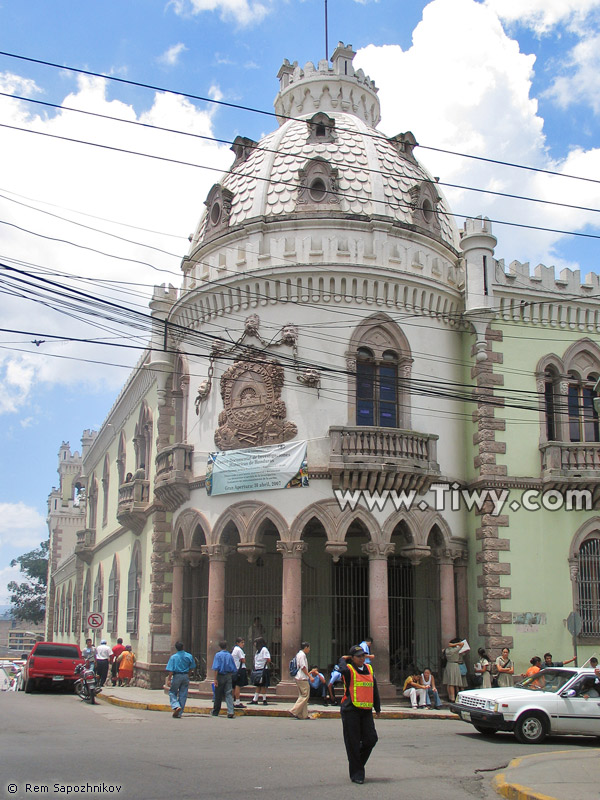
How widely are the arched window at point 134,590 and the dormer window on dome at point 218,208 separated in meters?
11.1

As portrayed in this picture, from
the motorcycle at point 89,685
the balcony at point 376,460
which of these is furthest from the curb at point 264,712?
the balcony at point 376,460

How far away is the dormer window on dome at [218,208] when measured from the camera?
2561 centimetres

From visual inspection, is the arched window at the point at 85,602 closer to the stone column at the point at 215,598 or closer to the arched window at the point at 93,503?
the arched window at the point at 93,503

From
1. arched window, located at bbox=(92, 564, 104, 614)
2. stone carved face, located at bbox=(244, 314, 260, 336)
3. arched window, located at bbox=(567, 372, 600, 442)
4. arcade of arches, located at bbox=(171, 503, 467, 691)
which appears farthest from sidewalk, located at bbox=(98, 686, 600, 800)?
arched window, located at bbox=(92, 564, 104, 614)

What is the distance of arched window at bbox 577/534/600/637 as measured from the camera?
2256 centimetres

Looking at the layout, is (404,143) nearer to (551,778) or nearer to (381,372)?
(381,372)

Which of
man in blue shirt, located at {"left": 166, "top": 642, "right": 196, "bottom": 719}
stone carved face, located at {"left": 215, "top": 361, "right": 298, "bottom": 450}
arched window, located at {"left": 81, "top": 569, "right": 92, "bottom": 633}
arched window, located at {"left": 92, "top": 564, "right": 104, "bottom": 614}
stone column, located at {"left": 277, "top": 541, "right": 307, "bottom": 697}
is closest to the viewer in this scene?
man in blue shirt, located at {"left": 166, "top": 642, "right": 196, "bottom": 719}

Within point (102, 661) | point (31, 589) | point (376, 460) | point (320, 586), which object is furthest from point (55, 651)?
point (31, 589)

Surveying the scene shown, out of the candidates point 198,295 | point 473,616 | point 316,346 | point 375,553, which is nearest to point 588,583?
point 473,616

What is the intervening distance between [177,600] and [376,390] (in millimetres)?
8060

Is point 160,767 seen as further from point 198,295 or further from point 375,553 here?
point 198,295

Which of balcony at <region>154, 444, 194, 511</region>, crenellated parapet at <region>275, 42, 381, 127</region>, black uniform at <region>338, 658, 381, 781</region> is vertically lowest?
black uniform at <region>338, 658, 381, 781</region>

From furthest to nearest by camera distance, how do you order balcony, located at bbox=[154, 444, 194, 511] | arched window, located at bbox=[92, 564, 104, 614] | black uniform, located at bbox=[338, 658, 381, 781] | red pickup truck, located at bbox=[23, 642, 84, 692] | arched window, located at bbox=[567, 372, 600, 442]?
arched window, located at bbox=[92, 564, 104, 614]
red pickup truck, located at bbox=[23, 642, 84, 692]
arched window, located at bbox=[567, 372, 600, 442]
balcony, located at bbox=[154, 444, 194, 511]
black uniform, located at bbox=[338, 658, 381, 781]

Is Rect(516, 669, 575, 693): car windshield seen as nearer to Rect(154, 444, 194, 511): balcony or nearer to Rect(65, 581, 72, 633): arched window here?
Rect(154, 444, 194, 511): balcony
